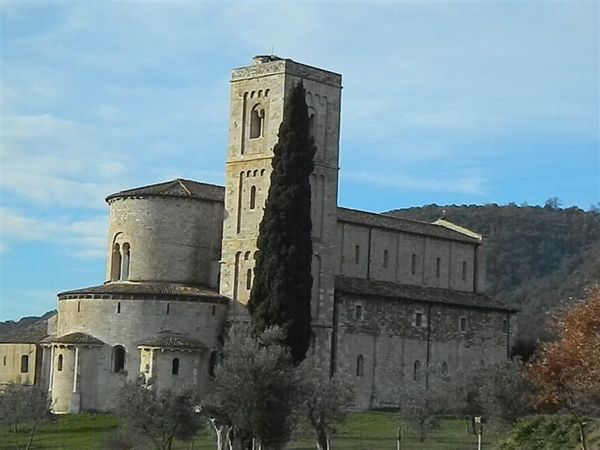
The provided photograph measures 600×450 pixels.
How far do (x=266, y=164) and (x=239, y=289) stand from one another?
545 cm

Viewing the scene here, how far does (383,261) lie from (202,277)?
934 cm

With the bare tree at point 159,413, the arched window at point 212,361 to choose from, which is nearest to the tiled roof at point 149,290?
the arched window at point 212,361

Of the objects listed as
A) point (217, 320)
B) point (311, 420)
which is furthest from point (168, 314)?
point (311, 420)

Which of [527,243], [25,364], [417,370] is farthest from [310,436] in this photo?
[527,243]

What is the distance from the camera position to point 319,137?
5497 cm

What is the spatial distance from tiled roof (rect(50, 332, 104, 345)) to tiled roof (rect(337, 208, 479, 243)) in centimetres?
1303

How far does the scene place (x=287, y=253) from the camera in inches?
1919

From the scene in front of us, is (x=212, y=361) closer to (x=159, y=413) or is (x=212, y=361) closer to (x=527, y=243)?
(x=159, y=413)

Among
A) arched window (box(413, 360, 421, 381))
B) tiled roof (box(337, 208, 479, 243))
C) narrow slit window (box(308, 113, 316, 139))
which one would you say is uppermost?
narrow slit window (box(308, 113, 316, 139))

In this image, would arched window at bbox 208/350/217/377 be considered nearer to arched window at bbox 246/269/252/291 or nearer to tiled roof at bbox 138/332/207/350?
tiled roof at bbox 138/332/207/350

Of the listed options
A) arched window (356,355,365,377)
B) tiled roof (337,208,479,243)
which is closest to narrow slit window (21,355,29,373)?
arched window (356,355,365,377)

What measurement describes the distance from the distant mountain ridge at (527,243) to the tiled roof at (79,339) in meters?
68.3

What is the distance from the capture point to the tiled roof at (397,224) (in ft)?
195

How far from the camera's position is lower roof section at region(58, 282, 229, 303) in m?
51.5
